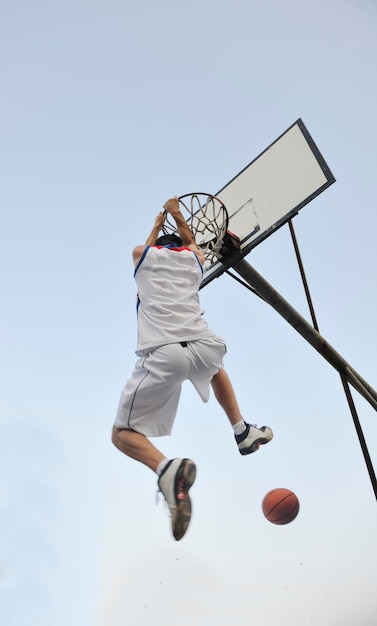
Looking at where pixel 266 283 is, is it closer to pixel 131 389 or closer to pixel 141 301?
pixel 141 301

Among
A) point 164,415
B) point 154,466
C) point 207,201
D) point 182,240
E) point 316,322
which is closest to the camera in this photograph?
point 154,466

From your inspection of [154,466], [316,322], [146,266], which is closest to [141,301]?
[146,266]

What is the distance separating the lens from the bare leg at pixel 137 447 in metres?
3.99

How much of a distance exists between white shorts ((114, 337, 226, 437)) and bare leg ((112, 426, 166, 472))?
0.05 metres

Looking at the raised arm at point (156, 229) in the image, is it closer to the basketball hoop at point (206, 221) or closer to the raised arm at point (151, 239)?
the raised arm at point (151, 239)

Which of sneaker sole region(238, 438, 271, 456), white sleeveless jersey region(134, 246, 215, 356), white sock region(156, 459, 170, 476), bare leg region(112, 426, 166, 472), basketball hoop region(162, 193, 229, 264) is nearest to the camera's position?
white sock region(156, 459, 170, 476)

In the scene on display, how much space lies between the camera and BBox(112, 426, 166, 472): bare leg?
3.99 metres

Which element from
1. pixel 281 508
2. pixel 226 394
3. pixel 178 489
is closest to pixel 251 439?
pixel 226 394

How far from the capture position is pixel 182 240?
17.5 feet

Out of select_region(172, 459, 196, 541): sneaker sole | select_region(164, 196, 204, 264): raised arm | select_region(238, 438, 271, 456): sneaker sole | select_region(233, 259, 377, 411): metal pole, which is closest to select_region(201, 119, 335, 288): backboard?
select_region(233, 259, 377, 411): metal pole

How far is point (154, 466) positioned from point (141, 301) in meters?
1.23

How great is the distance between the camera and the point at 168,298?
4484 mm

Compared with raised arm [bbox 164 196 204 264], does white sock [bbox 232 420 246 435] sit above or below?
below

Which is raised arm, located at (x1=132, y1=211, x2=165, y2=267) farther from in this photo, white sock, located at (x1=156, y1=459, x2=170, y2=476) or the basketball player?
white sock, located at (x1=156, y1=459, x2=170, y2=476)
